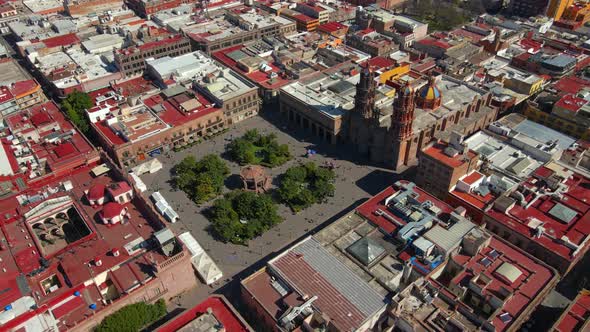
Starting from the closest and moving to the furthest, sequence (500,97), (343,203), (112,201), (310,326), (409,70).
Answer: (310,326) < (112,201) < (343,203) < (500,97) < (409,70)

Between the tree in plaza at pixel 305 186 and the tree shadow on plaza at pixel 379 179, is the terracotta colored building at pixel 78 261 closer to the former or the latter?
the tree in plaza at pixel 305 186

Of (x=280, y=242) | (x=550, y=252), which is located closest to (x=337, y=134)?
(x=280, y=242)

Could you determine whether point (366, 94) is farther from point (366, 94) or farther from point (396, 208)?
point (396, 208)

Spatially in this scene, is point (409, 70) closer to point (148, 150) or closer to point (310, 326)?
point (148, 150)

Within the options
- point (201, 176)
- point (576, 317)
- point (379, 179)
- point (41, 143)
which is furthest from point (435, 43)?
point (41, 143)

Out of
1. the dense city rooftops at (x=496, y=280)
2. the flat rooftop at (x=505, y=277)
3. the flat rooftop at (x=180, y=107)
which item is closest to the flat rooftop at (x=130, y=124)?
the flat rooftop at (x=180, y=107)

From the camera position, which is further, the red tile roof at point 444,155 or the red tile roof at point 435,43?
the red tile roof at point 435,43
